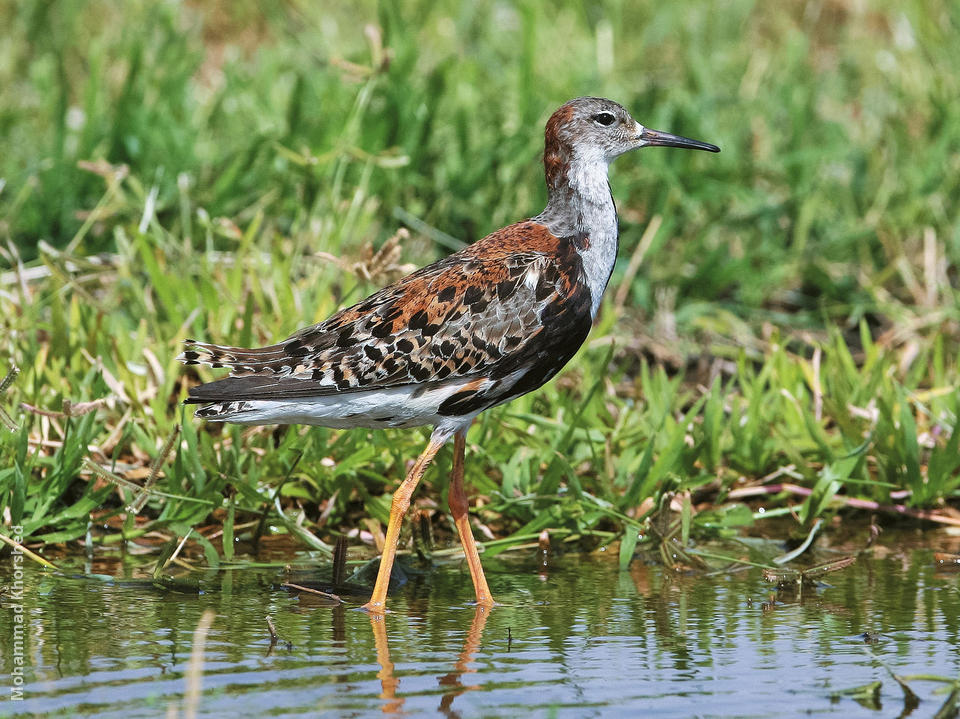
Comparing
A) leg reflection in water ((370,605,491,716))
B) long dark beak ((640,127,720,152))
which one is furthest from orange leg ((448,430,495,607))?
long dark beak ((640,127,720,152))

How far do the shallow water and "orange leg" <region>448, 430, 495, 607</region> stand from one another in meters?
0.07

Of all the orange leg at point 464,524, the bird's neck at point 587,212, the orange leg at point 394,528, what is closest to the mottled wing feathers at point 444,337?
the bird's neck at point 587,212

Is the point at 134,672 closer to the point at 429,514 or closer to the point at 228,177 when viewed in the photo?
the point at 429,514

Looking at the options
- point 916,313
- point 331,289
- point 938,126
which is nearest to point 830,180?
point 938,126

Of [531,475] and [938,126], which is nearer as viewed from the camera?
[531,475]

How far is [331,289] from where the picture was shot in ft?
24.6

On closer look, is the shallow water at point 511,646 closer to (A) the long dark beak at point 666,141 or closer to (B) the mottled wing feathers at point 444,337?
(B) the mottled wing feathers at point 444,337

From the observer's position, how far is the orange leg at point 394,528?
474cm

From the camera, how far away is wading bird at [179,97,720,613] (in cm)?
494

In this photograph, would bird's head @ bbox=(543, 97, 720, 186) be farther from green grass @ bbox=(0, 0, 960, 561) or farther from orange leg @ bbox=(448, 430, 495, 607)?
orange leg @ bbox=(448, 430, 495, 607)

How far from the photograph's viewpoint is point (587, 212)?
5.48 meters

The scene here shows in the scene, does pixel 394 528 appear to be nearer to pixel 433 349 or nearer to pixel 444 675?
pixel 433 349

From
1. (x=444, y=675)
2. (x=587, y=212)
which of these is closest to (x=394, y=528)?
(x=444, y=675)

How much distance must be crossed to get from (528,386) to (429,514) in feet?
2.51
